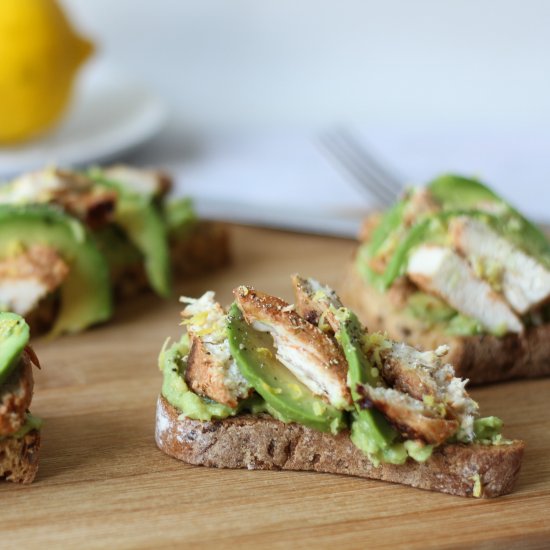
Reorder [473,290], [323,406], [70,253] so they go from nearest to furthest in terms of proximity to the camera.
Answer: [323,406] → [473,290] → [70,253]

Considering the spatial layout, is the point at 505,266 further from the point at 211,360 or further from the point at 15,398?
the point at 15,398

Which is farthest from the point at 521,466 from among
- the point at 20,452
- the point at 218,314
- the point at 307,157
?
the point at 307,157

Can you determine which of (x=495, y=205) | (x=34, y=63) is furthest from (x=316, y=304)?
(x=34, y=63)

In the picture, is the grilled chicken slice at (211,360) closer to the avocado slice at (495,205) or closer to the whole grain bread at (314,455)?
the whole grain bread at (314,455)

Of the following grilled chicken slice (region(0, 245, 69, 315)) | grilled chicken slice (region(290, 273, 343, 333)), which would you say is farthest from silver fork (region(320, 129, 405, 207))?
grilled chicken slice (region(290, 273, 343, 333))

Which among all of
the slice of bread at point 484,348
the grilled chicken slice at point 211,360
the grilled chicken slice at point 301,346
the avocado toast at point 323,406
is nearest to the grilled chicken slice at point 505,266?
the slice of bread at point 484,348

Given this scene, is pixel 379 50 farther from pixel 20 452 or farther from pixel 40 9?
pixel 20 452
